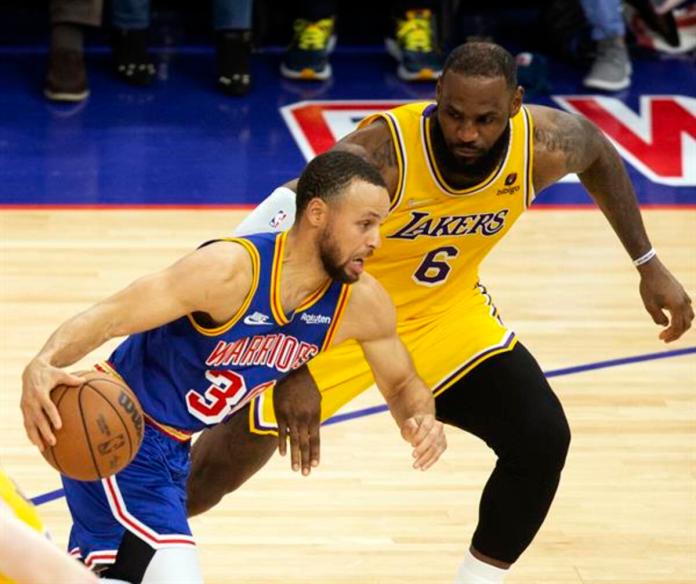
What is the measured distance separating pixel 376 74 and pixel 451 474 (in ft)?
19.4

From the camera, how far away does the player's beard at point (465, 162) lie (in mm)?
4988

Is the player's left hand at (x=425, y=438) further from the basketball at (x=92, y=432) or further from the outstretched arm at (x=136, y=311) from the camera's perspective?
the basketball at (x=92, y=432)

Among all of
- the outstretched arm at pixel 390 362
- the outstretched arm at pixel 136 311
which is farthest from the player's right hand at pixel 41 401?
the outstretched arm at pixel 390 362

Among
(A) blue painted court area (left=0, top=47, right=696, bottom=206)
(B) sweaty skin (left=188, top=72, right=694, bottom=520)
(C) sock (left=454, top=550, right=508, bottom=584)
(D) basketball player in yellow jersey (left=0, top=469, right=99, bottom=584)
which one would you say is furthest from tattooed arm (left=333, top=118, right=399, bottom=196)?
(A) blue painted court area (left=0, top=47, right=696, bottom=206)

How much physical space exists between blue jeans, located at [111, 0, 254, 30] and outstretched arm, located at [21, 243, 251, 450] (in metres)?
6.61

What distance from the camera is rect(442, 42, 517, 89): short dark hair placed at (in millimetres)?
4828

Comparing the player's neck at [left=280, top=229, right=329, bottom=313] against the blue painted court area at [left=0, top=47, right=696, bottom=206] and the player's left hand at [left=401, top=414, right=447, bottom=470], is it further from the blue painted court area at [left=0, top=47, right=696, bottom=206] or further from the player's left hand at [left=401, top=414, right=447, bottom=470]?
the blue painted court area at [left=0, top=47, right=696, bottom=206]

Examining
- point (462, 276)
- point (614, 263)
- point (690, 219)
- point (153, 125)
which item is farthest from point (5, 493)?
point (153, 125)

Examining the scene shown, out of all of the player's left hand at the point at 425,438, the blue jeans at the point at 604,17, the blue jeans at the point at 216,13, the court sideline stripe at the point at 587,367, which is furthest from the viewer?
the blue jeans at the point at 604,17

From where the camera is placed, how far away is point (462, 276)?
5.37 meters

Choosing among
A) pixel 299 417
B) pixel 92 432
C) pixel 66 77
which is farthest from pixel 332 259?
pixel 66 77

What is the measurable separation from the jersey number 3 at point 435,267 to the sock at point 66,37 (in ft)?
19.4

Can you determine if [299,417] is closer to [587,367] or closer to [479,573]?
[479,573]

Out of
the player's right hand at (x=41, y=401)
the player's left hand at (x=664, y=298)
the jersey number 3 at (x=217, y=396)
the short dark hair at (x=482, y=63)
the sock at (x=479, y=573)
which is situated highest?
the short dark hair at (x=482, y=63)
